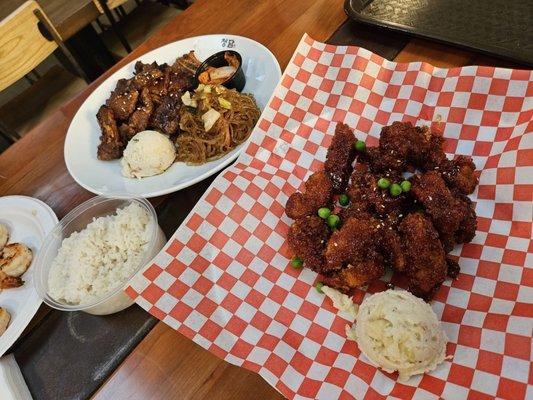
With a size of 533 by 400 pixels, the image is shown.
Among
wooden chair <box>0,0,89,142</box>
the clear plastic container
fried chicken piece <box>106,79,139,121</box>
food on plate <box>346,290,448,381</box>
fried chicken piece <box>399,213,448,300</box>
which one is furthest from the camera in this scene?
wooden chair <box>0,0,89,142</box>

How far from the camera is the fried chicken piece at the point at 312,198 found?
2.22m

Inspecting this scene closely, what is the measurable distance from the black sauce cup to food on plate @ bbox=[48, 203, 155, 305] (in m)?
1.12

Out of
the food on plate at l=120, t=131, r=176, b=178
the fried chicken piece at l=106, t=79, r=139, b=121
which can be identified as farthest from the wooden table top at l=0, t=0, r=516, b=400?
the fried chicken piece at l=106, t=79, r=139, b=121

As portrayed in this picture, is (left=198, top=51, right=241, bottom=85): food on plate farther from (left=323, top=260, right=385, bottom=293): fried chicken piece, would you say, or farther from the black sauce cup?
(left=323, top=260, right=385, bottom=293): fried chicken piece

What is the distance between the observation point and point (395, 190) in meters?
2.12

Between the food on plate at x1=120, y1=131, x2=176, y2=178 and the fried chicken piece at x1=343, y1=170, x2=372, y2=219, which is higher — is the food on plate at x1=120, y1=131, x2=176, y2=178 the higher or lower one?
the higher one

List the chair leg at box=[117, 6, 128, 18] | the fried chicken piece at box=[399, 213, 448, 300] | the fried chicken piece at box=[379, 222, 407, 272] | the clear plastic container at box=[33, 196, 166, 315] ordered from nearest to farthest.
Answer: the fried chicken piece at box=[399, 213, 448, 300], the fried chicken piece at box=[379, 222, 407, 272], the clear plastic container at box=[33, 196, 166, 315], the chair leg at box=[117, 6, 128, 18]

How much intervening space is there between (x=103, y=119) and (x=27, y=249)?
1.00 metres

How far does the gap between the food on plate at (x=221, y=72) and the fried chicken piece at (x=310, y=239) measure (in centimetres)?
132

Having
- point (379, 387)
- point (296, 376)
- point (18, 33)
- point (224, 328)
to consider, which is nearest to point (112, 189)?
point (224, 328)

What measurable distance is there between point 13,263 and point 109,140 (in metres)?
0.97

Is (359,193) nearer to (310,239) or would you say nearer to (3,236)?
(310,239)

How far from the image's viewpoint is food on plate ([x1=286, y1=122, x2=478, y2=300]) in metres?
1.92

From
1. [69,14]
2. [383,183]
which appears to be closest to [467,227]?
[383,183]
